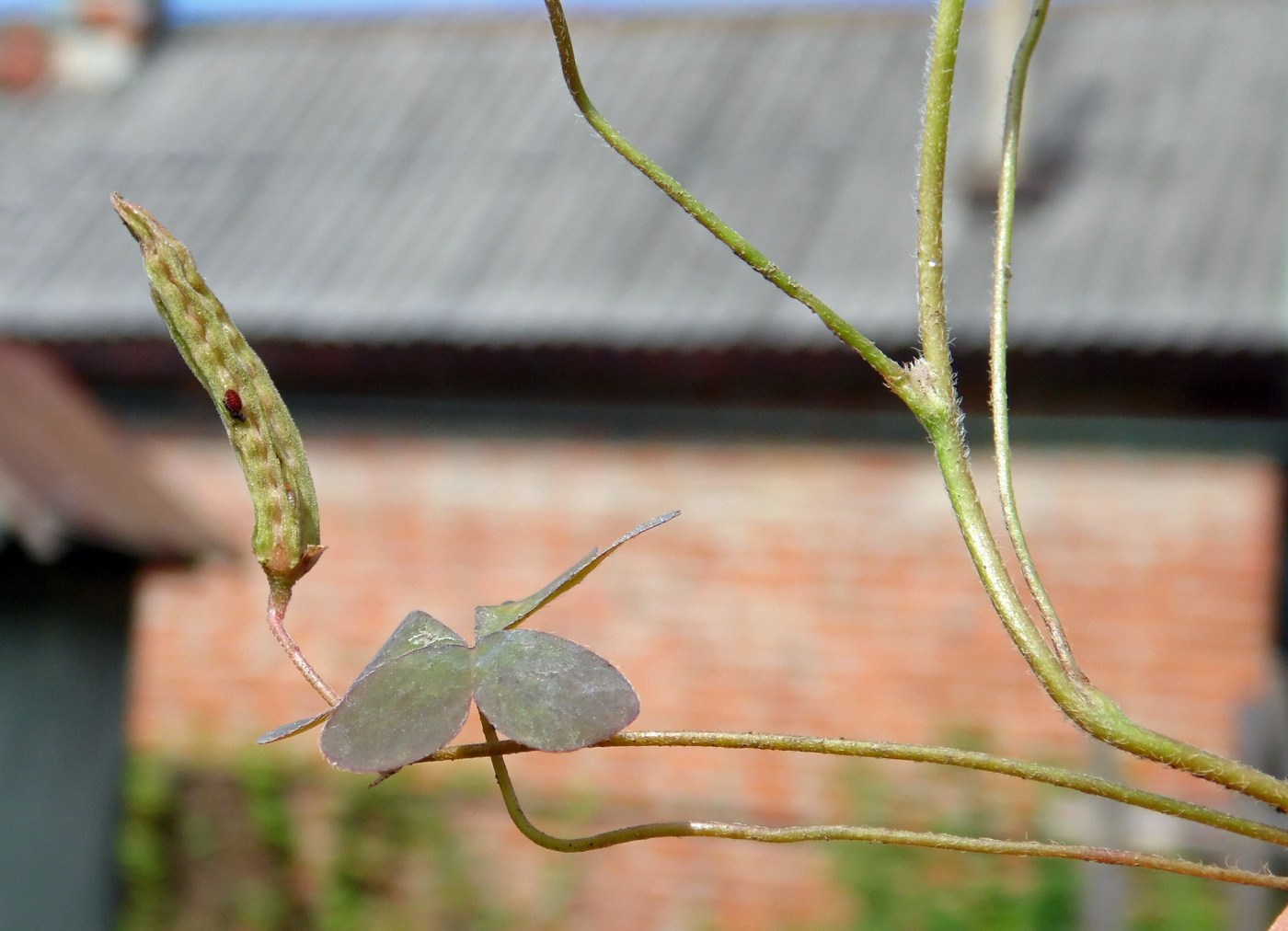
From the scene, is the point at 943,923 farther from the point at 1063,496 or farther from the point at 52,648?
the point at 52,648

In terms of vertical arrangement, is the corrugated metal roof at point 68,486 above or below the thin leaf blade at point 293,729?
above

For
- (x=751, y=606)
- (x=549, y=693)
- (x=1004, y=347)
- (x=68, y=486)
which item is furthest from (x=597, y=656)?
(x=751, y=606)

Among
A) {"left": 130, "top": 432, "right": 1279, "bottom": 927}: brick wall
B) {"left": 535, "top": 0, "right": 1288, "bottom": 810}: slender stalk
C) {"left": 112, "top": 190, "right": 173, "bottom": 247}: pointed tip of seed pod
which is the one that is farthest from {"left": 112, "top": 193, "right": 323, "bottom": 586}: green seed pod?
{"left": 130, "top": 432, "right": 1279, "bottom": 927}: brick wall

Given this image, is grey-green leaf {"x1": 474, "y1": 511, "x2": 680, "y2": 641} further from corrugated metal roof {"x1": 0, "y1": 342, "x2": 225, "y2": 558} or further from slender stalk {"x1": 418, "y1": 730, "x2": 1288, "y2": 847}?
corrugated metal roof {"x1": 0, "y1": 342, "x2": 225, "y2": 558}

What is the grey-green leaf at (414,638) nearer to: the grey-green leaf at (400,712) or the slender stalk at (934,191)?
the grey-green leaf at (400,712)

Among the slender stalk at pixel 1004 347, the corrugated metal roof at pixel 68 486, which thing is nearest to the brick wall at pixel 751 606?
the corrugated metal roof at pixel 68 486
